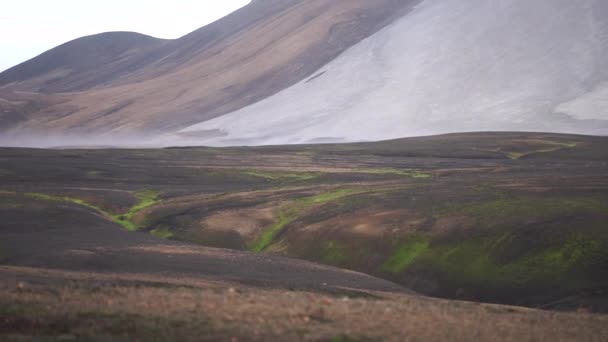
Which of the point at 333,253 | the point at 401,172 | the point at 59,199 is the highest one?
the point at 401,172

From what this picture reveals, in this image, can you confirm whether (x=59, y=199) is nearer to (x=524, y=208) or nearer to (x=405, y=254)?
(x=405, y=254)

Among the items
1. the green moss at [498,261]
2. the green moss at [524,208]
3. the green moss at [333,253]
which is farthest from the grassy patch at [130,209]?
the green moss at [524,208]

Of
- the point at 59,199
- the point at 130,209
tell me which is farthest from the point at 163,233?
the point at 59,199

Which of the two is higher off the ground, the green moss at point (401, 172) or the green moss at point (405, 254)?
the green moss at point (401, 172)

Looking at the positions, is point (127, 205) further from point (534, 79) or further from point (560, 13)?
point (560, 13)

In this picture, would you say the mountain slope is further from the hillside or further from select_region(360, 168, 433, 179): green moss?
select_region(360, 168, 433, 179): green moss

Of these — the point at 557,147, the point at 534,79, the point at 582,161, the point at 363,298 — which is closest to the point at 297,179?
the point at 582,161

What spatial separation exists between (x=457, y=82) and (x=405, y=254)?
11581 centimetres

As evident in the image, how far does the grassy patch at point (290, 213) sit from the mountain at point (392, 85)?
74.9m

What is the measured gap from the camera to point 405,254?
4356 cm

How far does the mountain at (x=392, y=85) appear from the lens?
143 metres

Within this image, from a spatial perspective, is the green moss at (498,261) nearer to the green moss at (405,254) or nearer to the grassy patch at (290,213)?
the green moss at (405,254)

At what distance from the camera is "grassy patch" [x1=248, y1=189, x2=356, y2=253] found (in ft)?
164

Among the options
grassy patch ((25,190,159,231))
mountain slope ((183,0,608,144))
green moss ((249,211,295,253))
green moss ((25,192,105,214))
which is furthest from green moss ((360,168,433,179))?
mountain slope ((183,0,608,144))
